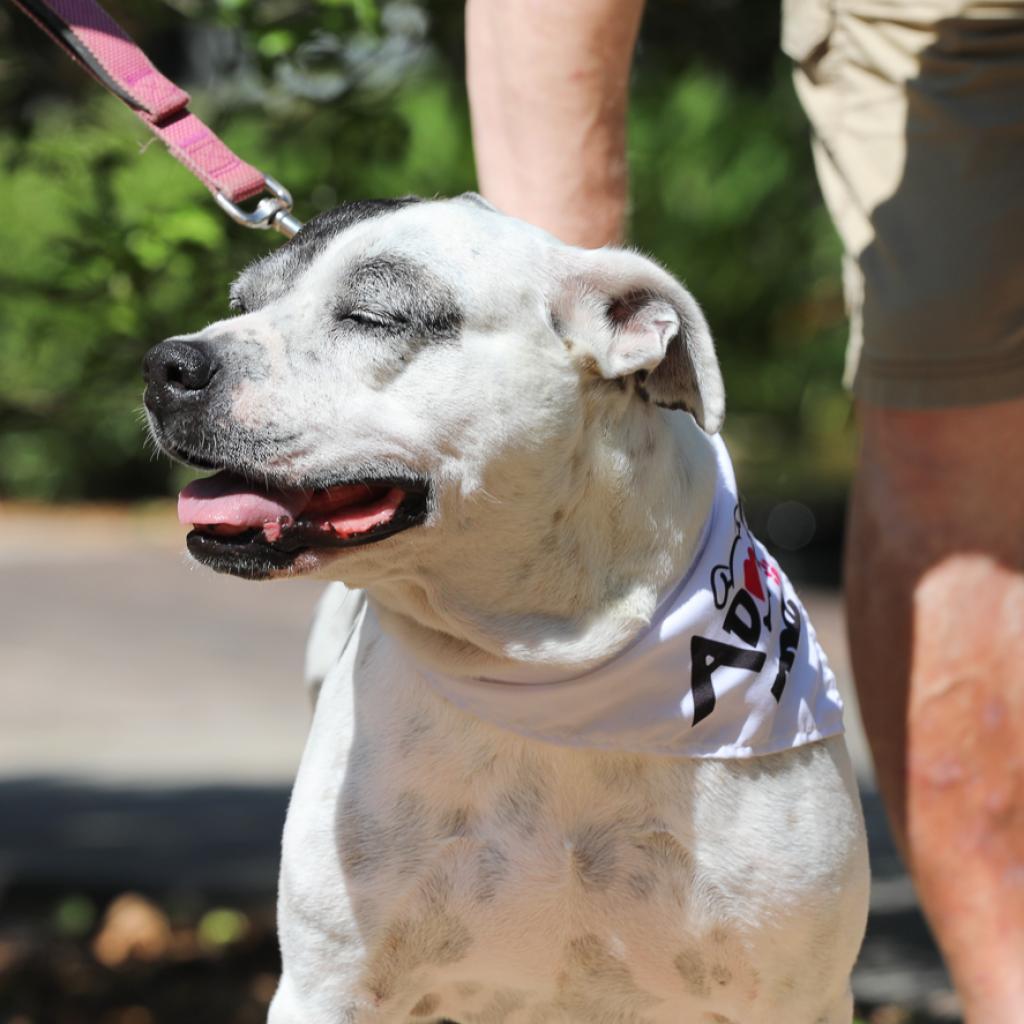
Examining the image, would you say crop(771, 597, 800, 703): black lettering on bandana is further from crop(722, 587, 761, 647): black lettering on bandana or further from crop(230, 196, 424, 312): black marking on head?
crop(230, 196, 424, 312): black marking on head

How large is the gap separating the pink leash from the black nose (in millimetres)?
641

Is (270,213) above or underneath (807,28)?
underneath

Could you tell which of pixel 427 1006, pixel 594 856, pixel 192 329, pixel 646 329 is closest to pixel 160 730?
pixel 192 329

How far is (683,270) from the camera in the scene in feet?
36.3

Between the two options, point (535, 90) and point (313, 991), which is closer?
point (313, 991)

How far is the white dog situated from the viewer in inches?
108

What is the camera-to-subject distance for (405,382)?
271cm

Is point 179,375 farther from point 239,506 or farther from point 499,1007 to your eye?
point 499,1007

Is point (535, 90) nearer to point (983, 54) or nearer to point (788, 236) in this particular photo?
point (983, 54)

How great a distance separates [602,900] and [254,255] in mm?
1892

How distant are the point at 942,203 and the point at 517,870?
1.51 metres

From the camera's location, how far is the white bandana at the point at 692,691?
9.18ft

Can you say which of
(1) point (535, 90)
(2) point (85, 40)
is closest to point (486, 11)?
(1) point (535, 90)

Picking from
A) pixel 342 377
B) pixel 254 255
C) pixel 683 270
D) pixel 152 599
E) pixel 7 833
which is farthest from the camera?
pixel 683 270
